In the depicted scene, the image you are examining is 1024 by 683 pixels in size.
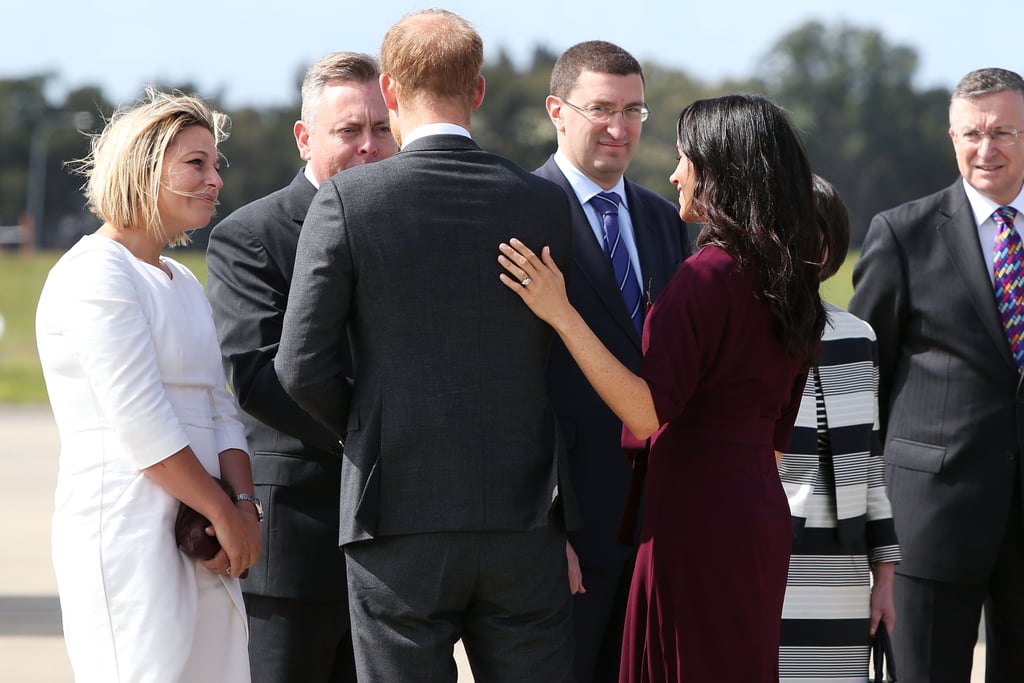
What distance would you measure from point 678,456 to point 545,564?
16.9 inches

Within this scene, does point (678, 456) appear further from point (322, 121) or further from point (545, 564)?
point (322, 121)

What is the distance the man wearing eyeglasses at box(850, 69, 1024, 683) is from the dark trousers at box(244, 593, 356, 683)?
1.92 m

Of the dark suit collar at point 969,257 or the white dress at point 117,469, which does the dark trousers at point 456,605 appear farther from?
the dark suit collar at point 969,257

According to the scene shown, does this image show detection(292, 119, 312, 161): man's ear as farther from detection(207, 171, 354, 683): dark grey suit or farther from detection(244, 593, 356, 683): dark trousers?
detection(244, 593, 356, 683): dark trousers

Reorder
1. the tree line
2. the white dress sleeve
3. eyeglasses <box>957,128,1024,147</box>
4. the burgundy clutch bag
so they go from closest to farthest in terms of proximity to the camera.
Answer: the white dress sleeve, the burgundy clutch bag, eyeglasses <box>957,128,1024,147</box>, the tree line

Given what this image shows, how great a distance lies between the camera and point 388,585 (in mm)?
2607

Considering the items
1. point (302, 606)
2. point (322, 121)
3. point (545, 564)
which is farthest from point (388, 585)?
point (322, 121)

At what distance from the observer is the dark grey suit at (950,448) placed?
13.3ft

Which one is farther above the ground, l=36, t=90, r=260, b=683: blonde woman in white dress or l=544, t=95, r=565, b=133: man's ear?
l=544, t=95, r=565, b=133: man's ear

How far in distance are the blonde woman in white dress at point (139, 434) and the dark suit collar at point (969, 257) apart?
2.40 meters

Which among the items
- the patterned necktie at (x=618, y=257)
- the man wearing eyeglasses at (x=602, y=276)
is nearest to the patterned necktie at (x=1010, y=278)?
the man wearing eyeglasses at (x=602, y=276)

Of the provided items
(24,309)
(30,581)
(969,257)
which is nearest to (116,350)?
(969,257)

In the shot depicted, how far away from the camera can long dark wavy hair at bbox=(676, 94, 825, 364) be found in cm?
285

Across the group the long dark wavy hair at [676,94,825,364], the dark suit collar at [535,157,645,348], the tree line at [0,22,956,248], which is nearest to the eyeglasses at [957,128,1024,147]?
the dark suit collar at [535,157,645,348]
